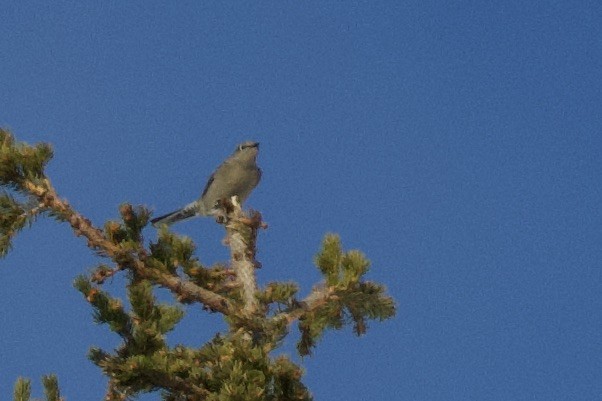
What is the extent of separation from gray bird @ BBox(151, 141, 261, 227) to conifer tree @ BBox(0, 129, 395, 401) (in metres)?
3.61

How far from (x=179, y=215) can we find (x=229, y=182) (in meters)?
1.16

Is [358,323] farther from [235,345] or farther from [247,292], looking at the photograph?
[235,345]

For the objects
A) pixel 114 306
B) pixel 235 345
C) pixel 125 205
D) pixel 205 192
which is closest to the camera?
pixel 235 345

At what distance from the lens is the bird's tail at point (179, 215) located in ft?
39.6

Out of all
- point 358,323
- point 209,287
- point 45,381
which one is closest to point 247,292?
point 209,287

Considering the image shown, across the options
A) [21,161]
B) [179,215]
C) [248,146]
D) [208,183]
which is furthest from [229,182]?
[21,161]

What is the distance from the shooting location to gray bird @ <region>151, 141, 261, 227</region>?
11.5m

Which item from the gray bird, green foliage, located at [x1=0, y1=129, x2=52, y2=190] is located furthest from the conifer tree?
the gray bird

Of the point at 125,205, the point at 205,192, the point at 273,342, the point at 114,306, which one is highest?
the point at 205,192

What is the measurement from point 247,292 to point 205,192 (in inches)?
176

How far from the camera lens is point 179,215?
12.3 meters

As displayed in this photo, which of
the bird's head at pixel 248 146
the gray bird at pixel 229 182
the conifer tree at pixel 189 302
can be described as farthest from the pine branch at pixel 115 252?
the bird's head at pixel 248 146

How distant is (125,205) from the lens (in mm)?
7457

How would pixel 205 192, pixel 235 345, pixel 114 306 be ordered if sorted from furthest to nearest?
pixel 205 192, pixel 114 306, pixel 235 345
